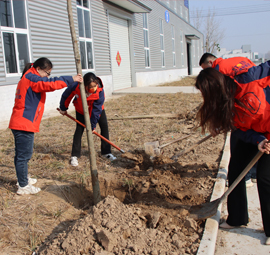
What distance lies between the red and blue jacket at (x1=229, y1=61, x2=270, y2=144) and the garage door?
12946 millimetres

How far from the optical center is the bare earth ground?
2270 mm

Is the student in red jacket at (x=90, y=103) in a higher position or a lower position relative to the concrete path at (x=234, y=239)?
higher

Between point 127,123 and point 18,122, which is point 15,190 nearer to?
point 18,122

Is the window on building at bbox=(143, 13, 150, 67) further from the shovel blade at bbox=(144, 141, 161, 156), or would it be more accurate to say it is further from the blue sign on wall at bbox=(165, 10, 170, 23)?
the shovel blade at bbox=(144, 141, 161, 156)

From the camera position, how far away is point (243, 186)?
8.69 feet

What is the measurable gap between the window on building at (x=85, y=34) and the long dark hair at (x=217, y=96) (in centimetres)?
1052

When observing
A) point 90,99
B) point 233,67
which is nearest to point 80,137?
point 90,99

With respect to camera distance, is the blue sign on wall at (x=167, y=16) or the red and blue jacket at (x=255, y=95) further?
the blue sign on wall at (x=167, y=16)

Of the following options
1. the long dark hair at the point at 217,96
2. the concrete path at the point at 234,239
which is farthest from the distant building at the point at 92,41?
the long dark hair at the point at 217,96

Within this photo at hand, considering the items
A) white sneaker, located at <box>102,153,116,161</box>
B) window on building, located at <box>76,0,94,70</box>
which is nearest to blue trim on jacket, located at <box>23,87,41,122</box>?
white sneaker, located at <box>102,153,116,161</box>

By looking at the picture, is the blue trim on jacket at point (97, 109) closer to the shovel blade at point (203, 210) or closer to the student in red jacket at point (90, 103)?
the student in red jacket at point (90, 103)

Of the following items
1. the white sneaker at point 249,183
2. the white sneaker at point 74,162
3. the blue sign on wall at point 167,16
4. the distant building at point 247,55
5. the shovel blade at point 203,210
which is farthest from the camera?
the distant building at point 247,55

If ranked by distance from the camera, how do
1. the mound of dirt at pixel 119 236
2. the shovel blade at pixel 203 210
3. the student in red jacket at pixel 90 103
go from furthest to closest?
the student in red jacket at pixel 90 103 → the shovel blade at pixel 203 210 → the mound of dirt at pixel 119 236

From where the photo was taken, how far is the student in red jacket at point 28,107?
9.91 feet
